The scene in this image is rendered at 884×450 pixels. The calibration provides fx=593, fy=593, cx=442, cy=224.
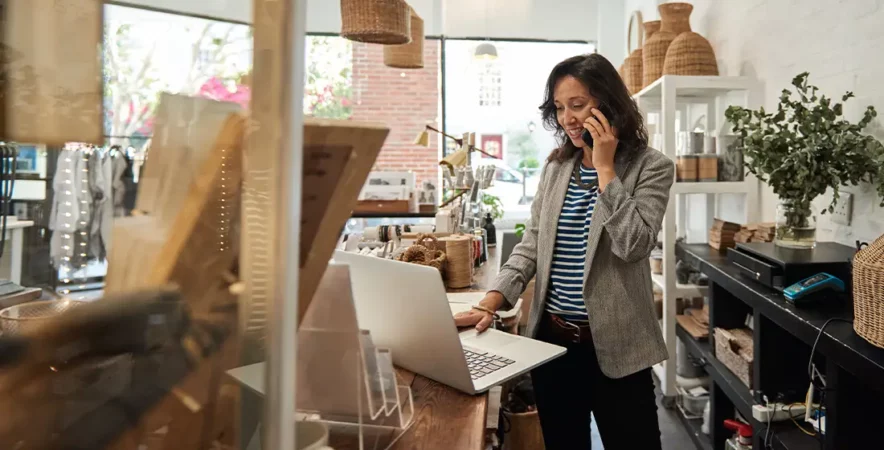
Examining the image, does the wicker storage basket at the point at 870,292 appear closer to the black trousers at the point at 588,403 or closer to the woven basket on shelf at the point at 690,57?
the black trousers at the point at 588,403

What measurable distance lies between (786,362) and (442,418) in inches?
57.1

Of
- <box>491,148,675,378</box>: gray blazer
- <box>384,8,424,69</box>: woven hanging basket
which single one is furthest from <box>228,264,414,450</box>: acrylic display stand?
<box>384,8,424,69</box>: woven hanging basket

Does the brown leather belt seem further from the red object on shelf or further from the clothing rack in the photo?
the clothing rack

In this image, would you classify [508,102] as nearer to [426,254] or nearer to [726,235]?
[726,235]

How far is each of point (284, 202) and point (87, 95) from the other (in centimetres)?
9

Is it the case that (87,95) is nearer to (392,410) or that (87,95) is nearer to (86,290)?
(86,290)

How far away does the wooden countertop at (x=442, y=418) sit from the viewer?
0.80 m

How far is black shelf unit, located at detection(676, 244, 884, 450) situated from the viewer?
1292 mm

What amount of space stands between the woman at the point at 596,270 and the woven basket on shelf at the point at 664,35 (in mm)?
1729

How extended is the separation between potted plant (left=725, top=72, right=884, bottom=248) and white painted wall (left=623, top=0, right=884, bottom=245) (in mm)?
108

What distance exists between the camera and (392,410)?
0.78m

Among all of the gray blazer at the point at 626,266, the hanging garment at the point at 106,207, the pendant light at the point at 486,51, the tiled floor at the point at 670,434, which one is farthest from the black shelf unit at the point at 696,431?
the pendant light at the point at 486,51

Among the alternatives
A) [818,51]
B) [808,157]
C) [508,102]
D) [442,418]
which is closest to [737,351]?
[808,157]

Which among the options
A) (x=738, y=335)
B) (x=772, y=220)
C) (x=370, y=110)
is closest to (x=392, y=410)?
(x=370, y=110)
